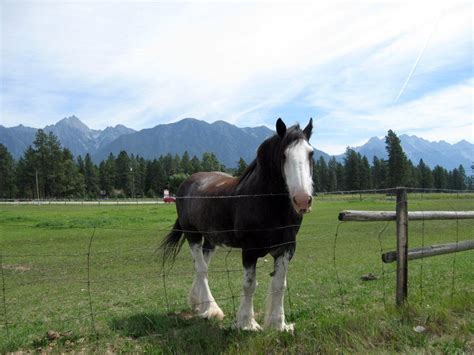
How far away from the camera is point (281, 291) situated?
15.8 feet

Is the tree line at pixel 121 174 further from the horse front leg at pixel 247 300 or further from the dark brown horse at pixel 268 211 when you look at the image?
the horse front leg at pixel 247 300

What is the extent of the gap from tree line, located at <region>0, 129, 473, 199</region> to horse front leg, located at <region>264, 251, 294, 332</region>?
210 ft

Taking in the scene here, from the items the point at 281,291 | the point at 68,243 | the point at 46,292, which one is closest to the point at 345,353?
the point at 281,291

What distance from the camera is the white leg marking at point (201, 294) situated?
5645 millimetres

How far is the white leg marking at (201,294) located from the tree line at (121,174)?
2455 inches

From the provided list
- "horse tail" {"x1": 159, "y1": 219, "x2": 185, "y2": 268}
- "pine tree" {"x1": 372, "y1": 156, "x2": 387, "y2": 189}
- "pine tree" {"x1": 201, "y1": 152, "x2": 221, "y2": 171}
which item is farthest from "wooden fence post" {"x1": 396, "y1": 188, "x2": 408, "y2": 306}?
"pine tree" {"x1": 201, "y1": 152, "x2": 221, "y2": 171}

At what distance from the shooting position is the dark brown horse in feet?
13.6

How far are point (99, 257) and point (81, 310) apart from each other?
6.34m

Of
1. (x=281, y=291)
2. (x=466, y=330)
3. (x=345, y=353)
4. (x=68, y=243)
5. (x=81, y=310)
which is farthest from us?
(x=68, y=243)

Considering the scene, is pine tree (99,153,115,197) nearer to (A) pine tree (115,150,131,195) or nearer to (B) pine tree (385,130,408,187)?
(A) pine tree (115,150,131,195)

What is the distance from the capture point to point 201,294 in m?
6.00

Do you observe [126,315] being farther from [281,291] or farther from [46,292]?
[46,292]

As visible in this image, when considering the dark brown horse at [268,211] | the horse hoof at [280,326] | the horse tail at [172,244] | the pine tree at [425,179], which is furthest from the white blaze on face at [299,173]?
the pine tree at [425,179]

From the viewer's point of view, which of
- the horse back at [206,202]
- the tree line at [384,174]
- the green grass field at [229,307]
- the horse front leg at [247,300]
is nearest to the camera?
the green grass field at [229,307]
